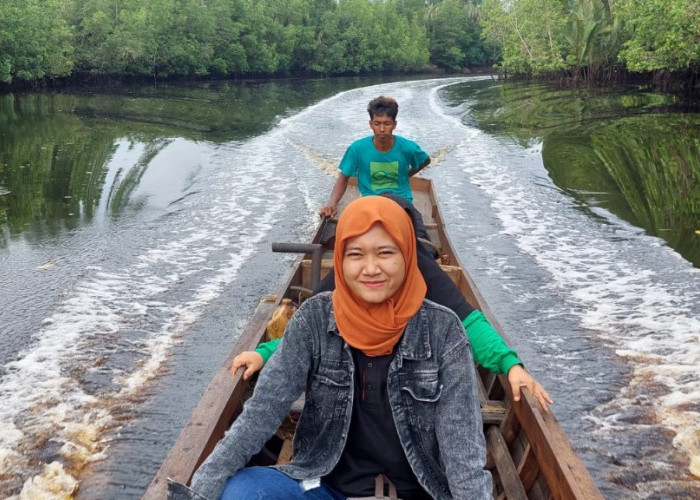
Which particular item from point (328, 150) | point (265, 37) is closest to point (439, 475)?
point (328, 150)

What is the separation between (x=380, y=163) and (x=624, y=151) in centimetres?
1106

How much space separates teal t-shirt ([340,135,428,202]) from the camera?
602 centimetres

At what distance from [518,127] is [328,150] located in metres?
7.24

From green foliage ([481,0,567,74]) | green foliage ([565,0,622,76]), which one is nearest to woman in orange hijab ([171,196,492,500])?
green foliage ([565,0,622,76])

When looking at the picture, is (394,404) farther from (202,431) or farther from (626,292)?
(626,292)

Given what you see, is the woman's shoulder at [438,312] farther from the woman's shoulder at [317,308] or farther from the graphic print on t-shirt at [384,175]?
the graphic print on t-shirt at [384,175]

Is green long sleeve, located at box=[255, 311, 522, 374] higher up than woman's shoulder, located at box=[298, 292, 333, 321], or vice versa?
woman's shoulder, located at box=[298, 292, 333, 321]

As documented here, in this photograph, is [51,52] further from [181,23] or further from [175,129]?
[175,129]

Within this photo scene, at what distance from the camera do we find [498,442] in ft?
10.9

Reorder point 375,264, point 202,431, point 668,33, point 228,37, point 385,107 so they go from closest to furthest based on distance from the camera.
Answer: point 375,264 < point 202,431 < point 385,107 < point 668,33 < point 228,37

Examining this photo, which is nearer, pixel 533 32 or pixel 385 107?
pixel 385 107

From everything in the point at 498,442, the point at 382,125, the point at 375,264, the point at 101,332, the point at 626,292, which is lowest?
the point at 626,292

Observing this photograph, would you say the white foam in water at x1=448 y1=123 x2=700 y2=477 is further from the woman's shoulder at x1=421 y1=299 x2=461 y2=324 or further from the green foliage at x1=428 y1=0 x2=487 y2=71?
the green foliage at x1=428 y1=0 x2=487 y2=71

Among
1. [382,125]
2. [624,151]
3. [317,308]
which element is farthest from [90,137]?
[317,308]
